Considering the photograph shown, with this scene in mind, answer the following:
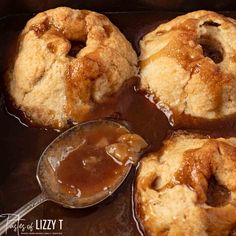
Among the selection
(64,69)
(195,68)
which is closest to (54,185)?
(64,69)

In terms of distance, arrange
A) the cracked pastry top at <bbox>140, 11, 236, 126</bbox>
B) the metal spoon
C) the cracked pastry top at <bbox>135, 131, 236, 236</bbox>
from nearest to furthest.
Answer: the cracked pastry top at <bbox>135, 131, 236, 236</bbox>, the metal spoon, the cracked pastry top at <bbox>140, 11, 236, 126</bbox>

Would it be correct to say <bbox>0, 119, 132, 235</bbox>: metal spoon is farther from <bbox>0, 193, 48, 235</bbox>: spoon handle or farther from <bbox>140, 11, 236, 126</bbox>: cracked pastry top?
<bbox>140, 11, 236, 126</bbox>: cracked pastry top

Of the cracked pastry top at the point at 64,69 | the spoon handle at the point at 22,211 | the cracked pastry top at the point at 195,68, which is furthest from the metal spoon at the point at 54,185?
the cracked pastry top at the point at 195,68

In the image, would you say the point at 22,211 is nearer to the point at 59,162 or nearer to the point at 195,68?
the point at 59,162

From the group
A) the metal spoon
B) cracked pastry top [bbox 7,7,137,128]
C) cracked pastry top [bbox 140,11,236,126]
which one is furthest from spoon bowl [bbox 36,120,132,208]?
cracked pastry top [bbox 140,11,236,126]

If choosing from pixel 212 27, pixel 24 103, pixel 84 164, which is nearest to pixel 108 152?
pixel 84 164

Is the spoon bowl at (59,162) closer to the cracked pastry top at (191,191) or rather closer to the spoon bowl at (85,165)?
the spoon bowl at (85,165)
